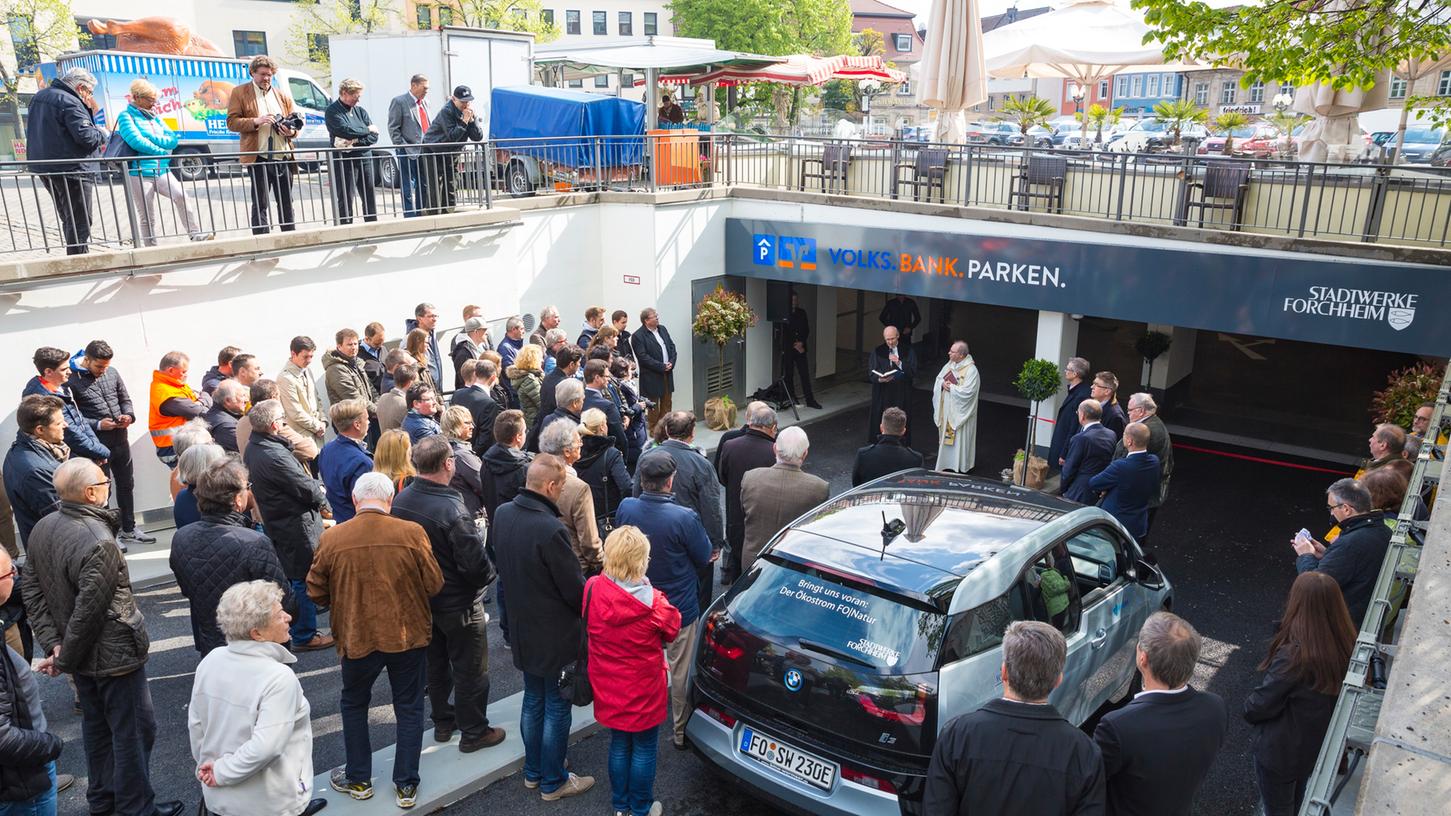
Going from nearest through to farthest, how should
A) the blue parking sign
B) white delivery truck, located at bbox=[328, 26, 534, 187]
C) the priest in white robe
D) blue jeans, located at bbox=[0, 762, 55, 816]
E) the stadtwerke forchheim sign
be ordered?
blue jeans, located at bbox=[0, 762, 55, 816]
the stadtwerke forchheim sign
the priest in white robe
the blue parking sign
white delivery truck, located at bbox=[328, 26, 534, 187]

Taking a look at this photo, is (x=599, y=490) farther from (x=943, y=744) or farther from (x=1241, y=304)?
(x=1241, y=304)

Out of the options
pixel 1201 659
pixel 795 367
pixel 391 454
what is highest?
pixel 391 454

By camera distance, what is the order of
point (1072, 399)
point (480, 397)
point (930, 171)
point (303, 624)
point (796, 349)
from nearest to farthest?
point (303, 624) < point (480, 397) < point (1072, 399) < point (930, 171) < point (796, 349)

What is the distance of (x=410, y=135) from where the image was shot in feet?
40.4

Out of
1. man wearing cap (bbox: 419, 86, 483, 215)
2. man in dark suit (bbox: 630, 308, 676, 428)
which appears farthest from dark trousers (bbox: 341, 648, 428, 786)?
man wearing cap (bbox: 419, 86, 483, 215)

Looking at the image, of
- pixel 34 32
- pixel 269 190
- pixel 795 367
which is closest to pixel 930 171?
pixel 795 367

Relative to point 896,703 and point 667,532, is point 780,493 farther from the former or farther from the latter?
point 896,703

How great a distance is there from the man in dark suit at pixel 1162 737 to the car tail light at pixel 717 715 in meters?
1.92

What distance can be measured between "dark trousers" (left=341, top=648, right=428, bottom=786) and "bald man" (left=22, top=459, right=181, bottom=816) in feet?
3.25

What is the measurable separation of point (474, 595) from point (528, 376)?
4001 millimetres

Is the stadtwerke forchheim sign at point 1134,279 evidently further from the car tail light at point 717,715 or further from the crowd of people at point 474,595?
the car tail light at point 717,715

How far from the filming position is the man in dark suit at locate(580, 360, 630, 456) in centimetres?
826

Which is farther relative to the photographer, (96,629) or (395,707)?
(395,707)

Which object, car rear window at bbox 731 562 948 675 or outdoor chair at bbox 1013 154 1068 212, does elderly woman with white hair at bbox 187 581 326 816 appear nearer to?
car rear window at bbox 731 562 948 675
